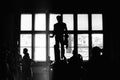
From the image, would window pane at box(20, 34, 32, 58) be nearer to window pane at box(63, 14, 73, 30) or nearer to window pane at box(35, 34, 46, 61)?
window pane at box(35, 34, 46, 61)

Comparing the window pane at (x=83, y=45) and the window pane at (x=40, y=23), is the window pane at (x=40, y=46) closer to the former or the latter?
the window pane at (x=40, y=23)

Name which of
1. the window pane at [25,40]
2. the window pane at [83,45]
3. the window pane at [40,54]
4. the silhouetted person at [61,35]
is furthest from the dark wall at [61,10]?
the silhouetted person at [61,35]

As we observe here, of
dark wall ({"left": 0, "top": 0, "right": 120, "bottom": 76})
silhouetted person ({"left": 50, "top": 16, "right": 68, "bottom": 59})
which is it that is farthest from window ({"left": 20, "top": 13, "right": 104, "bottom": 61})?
silhouetted person ({"left": 50, "top": 16, "right": 68, "bottom": 59})

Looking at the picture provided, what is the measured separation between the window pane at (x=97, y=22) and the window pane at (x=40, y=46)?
2072 millimetres

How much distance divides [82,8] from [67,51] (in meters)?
1.85

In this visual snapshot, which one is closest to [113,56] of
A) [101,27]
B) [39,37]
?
[101,27]

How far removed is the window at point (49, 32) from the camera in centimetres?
1164

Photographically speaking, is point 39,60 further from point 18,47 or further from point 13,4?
point 13,4

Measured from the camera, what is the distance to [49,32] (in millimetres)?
11648

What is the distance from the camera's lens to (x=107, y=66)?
13.9 feet

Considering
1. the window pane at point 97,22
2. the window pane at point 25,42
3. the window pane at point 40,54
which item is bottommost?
the window pane at point 40,54

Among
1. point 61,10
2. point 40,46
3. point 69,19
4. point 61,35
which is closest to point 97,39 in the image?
point 69,19

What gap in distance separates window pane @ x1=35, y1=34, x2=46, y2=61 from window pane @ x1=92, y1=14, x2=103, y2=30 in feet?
6.80

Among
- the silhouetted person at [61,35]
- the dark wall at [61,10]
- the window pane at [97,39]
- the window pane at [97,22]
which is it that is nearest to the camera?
the silhouetted person at [61,35]
